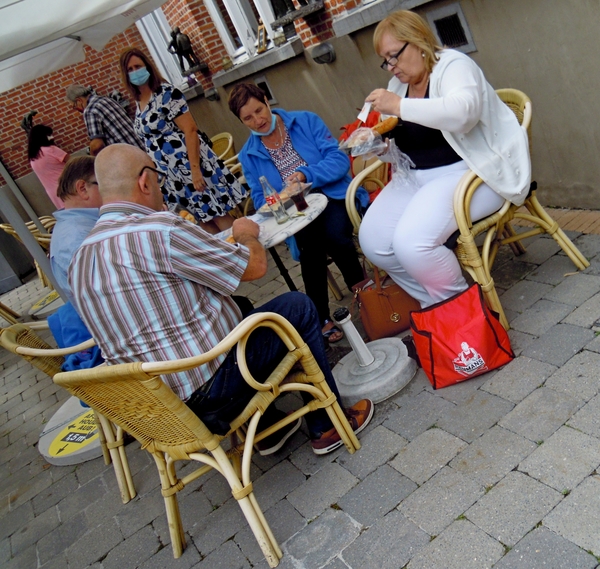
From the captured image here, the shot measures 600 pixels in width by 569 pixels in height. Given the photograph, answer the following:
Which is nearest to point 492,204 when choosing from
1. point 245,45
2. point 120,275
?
point 120,275

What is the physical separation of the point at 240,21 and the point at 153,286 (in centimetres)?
592

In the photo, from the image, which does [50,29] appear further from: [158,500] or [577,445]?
[577,445]

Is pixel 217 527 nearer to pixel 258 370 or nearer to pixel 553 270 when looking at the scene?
pixel 258 370

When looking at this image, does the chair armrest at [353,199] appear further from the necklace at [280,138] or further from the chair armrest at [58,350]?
the chair armrest at [58,350]

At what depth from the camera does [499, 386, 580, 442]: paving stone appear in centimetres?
226

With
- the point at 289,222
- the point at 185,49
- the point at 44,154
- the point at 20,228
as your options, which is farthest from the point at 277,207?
the point at 185,49

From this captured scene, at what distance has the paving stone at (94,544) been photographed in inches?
109

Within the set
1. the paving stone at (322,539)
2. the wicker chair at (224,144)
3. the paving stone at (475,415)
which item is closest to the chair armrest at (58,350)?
the paving stone at (322,539)

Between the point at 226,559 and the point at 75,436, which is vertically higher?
the point at 75,436

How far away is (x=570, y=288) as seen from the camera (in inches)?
119

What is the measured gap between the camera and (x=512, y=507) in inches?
78.9

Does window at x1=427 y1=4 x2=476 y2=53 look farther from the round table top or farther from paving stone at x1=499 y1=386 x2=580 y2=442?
paving stone at x1=499 y1=386 x2=580 y2=442

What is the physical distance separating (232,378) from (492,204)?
59.3 inches

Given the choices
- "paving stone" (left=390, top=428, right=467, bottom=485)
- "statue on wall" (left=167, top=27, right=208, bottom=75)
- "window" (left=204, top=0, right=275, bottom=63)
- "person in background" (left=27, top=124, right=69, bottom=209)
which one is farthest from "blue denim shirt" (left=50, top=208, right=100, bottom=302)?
"statue on wall" (left=167, top=27, right=208, bottom=75)
